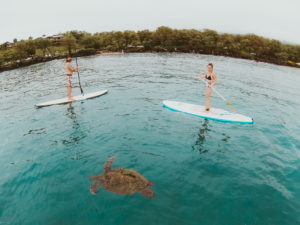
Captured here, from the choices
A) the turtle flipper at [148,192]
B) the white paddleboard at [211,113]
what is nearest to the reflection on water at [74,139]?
the turtle flipper at [148,192]

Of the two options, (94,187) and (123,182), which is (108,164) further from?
(123,182)

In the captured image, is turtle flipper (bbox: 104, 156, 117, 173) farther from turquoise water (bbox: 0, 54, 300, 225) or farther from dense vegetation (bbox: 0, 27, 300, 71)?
dense vegetation (bbox: 0, 27, 300, 71)

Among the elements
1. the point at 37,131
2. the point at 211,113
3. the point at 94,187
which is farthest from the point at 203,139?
the point at 37,131

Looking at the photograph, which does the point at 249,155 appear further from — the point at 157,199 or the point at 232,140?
the point at 157,199

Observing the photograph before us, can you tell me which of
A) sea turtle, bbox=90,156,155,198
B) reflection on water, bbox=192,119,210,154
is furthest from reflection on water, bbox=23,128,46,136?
reflection on water, bbox=192,119,210,154

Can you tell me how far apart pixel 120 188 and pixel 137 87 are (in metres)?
18.1

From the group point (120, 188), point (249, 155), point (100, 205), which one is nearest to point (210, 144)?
point (249, 155)

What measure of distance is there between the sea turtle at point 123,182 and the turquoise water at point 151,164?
0.26m

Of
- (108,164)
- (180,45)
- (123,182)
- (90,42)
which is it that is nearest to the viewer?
(123,182)

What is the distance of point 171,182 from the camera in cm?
816

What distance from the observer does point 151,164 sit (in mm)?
9305

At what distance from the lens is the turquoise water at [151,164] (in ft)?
22.5

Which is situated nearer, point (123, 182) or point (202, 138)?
point (123, 182)

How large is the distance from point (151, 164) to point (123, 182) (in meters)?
1.98
